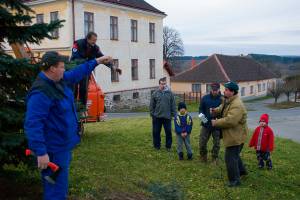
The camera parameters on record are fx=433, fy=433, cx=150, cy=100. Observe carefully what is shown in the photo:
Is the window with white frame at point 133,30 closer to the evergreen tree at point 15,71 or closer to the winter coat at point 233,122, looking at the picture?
the winter coat at point 233,122

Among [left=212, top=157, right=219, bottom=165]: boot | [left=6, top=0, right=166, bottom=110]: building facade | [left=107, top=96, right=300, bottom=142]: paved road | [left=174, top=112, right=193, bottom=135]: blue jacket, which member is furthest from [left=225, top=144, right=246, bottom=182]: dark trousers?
[left=6, top=0, right=166, bottom=110]: building facade

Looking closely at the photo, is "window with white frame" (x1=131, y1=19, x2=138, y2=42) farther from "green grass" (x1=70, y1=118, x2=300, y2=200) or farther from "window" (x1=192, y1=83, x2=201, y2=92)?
"green grass" (x1=70, y1=118, x2=300, y2=200)

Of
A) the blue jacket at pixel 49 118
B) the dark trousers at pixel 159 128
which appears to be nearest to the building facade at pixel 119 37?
the dark trousers at pixel 159 128

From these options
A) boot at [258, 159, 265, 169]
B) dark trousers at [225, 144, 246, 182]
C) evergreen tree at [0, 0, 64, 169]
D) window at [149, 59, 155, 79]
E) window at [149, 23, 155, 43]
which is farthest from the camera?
window at [149, 59, 155, 79]

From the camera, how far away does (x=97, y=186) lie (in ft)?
23.0

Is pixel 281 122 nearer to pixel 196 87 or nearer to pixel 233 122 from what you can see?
pixel 233 122

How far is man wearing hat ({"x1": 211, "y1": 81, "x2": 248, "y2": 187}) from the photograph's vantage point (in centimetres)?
788

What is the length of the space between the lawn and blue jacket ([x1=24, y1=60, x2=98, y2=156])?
5.00 feet

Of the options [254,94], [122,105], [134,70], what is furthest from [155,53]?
[254,94]

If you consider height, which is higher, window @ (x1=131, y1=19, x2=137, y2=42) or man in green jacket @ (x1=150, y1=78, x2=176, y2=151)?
window @ (x1=131, y1=19, x2=137, y2=42)

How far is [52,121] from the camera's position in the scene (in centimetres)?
454

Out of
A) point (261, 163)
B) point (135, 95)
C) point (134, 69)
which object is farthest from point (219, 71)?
point (261, 163)

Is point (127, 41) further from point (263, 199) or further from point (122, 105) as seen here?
point (263, 199)

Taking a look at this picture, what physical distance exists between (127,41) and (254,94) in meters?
33.6
